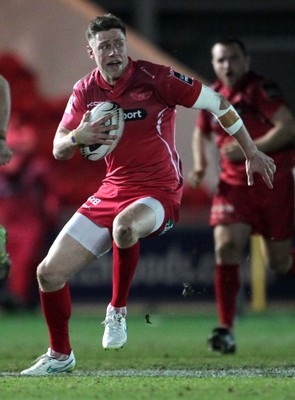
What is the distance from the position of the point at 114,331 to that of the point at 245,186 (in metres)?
2.52

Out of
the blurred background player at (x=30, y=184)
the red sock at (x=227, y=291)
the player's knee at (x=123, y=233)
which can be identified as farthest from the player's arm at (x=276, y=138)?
the blurred background player at (x=30, y=184)

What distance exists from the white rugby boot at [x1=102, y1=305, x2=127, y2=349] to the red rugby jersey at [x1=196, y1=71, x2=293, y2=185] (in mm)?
2384

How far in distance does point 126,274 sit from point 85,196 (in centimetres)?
720

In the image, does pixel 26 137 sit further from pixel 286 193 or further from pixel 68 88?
pixel 286 193

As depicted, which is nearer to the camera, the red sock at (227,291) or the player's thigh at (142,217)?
the player's thigh at (142,217)

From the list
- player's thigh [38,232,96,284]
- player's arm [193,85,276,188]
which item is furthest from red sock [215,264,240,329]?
player's thigh [38,232,96,284]

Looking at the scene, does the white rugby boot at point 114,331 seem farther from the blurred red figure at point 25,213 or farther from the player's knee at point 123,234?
the blurred red figure at point 25,213

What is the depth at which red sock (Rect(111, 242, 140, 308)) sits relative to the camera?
759 cm

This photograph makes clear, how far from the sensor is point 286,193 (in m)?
9.74

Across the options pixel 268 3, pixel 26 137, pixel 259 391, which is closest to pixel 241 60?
pixel 259 391

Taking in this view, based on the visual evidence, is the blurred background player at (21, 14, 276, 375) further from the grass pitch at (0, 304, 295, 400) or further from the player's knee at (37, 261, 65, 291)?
the grass pitch at (0, 304, 295, 400)

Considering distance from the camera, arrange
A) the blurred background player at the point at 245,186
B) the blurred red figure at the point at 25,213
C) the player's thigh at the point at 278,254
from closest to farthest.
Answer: the blurred background player at the point at 245,186, the player's thigh at the point at 278,254, the blurred red figure at the point at 25,213

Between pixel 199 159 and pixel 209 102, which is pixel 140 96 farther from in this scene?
pixel 199 159

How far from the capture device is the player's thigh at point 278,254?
31.9 ft
